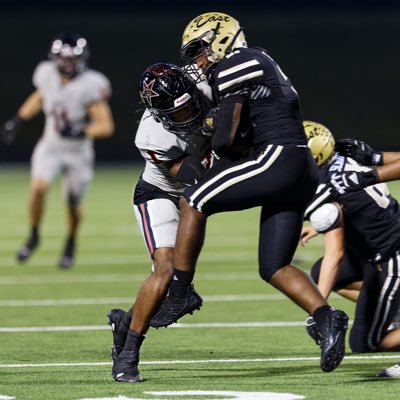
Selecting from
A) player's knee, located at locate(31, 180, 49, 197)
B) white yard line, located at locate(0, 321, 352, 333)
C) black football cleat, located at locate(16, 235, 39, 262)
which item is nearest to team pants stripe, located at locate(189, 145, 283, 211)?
white yard line, located at locate(0, 321, 352, 333)

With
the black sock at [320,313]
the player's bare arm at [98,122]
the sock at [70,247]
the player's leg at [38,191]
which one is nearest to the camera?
the black sock at [320,313]

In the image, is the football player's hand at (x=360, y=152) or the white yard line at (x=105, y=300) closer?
the football player's hand at (x=360, y=152)

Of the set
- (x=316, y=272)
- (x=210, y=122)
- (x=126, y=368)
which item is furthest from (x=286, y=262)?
(x=316, y=272)

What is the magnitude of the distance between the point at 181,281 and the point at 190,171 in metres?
0.51

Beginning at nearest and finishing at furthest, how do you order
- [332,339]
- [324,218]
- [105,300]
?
[332,339], [324,218], [105,300]

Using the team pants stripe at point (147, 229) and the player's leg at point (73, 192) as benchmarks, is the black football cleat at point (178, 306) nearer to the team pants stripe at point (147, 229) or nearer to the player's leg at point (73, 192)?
the team pants stripe at point (147, 229)

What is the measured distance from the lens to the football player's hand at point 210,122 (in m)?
5.57

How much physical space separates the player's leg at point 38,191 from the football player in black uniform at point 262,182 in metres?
5.82

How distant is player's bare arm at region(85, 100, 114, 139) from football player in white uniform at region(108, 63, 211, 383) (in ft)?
19.0

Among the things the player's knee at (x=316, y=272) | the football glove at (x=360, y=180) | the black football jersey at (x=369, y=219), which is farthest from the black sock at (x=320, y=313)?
the player's knee at (x=316, y=272)

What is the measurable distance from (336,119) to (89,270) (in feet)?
56.8

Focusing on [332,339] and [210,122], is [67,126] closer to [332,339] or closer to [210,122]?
[210,122]

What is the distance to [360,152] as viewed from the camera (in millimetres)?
5953

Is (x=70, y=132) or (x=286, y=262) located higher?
(x=286, y=262)
